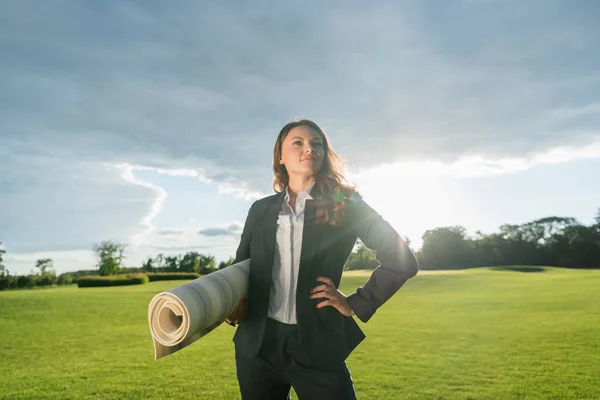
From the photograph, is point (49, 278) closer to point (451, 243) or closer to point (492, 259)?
point (451, 243)

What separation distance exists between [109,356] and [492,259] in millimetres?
63604

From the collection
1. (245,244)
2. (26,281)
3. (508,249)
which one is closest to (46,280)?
(26,281)

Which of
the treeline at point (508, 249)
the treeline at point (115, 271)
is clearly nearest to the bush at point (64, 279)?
the treeline at point (115, 271)

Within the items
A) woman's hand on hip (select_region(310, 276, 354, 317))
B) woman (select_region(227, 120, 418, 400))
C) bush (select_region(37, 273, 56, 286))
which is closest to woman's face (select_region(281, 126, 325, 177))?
woman (select_region(227, 120, 418, 400))

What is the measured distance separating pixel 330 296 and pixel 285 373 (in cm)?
53

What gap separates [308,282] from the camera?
8.69 ft

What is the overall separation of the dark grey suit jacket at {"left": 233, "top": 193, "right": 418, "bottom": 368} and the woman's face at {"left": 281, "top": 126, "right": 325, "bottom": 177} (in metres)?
0.25

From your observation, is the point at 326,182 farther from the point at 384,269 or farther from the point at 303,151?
the point at 384,269

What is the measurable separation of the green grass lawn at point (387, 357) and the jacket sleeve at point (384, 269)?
437 centimetres

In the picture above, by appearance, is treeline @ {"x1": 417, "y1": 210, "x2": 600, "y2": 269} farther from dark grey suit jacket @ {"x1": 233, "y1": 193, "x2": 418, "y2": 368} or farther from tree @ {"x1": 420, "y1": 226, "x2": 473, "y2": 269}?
dark grey suit jacket @ {"x1": 233, "y1": 193, "x2": 418, "y2": 368}

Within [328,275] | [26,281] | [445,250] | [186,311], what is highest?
[445,250]

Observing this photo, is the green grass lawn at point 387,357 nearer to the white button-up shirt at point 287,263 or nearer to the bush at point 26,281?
the white button-up shirt at point 287,263

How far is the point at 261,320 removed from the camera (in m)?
2.68

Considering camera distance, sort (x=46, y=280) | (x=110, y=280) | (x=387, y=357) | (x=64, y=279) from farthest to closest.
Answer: (x=64, y=279), (x=46, y=280), (x=110, y=280), (x=387, y=357)
